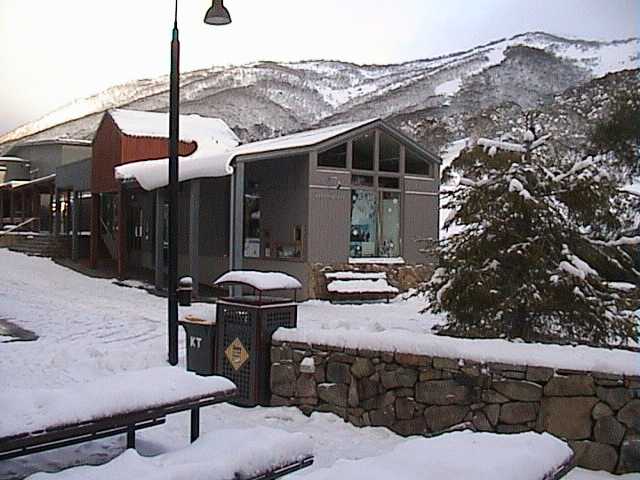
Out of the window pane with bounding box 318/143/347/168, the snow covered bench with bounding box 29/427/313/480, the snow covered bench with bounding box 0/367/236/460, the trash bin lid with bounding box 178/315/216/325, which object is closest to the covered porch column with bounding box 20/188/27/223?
the window pane with bounding box 318/143/347/168

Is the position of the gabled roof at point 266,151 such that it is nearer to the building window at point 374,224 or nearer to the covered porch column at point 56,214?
the building window at point 374,224

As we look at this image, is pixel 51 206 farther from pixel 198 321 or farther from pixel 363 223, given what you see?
pixel 198 321

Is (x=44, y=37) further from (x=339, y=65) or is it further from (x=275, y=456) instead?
(x=339, y=65)

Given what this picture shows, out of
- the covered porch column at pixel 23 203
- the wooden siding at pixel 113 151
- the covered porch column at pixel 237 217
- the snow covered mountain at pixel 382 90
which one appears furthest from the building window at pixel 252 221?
the covered porch column at pixel 23 203

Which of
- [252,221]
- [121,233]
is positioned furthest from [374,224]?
[121,233]

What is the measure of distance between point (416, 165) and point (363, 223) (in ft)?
4.24

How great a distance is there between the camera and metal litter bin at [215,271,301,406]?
4246 millimetres

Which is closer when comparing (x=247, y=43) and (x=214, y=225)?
(x=247, y=43)

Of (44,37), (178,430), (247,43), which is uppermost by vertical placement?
(247,43)

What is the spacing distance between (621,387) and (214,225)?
8.70m

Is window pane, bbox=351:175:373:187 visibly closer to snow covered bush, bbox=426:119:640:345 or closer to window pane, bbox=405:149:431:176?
window pane, bbox=405:149:431:176

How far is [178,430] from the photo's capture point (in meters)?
3.85

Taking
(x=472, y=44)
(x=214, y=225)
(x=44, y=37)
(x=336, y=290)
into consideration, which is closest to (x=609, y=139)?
(x=472, y=44)

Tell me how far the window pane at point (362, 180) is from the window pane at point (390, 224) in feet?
0.92
